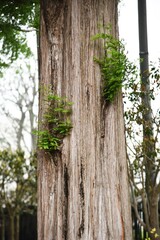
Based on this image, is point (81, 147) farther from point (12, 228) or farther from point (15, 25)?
point (12, 228)

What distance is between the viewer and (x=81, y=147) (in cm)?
370

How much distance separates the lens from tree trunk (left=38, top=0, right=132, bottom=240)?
362 cm

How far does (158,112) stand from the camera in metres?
5.88

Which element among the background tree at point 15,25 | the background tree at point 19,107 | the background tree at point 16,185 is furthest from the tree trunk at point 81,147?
the background tree at point 19,107

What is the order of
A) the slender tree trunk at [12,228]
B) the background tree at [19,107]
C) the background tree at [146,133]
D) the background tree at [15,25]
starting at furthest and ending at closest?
the background tree at [19,107]
the slender tree trunk at [12,228]
the background tree at [146,133]
the background tree at [15,25]

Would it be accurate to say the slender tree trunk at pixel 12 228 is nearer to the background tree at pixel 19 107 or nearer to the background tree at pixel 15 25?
the background tree at pixel 19 107

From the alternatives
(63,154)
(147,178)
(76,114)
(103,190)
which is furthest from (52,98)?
(147,178)

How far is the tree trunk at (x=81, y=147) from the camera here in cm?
362

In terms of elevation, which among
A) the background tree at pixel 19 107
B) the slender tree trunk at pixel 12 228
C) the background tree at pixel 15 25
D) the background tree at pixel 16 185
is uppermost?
the background tree at pixel 19 107

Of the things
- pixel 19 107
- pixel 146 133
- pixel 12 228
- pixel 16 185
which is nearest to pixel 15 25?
pixel 146 133

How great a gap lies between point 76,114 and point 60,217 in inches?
39.0

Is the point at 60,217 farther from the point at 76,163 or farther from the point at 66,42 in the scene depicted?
the point at 66,42

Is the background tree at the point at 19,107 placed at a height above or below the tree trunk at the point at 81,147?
above

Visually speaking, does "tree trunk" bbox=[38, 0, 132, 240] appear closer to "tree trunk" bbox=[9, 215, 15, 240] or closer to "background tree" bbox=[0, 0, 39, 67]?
"background tree" bbox=[0, 0, 39, 67]
